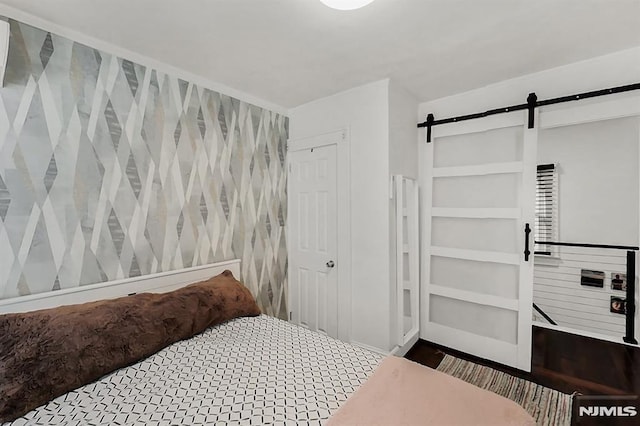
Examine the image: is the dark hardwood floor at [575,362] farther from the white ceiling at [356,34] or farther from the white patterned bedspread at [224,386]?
the white ceiling at [356,34]

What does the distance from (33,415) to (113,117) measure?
64.9 inches

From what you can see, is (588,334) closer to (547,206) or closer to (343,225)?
(547,206)

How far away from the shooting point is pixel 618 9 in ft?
5.21

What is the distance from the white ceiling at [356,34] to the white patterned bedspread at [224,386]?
6.29 ft

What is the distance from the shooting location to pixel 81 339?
143 cm

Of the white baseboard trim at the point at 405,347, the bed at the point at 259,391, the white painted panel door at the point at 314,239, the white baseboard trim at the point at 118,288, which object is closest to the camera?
the bed at the point at 259,391

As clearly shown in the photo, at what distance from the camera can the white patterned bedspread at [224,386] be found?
1183 mm

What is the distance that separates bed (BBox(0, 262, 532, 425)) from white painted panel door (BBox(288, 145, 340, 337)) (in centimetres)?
112

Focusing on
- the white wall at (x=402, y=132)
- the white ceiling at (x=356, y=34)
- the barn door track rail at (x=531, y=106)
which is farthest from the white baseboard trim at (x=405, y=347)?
the white ceiling at (x=356, y=34)

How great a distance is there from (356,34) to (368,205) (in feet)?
4.26

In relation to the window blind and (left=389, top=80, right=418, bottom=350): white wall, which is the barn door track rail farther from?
the window blind

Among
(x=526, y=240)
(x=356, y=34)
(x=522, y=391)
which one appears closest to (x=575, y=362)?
(x=522, y=391)

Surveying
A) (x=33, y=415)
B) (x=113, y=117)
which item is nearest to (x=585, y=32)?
(x=113, y=117)

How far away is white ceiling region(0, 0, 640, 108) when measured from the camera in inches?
61.5
